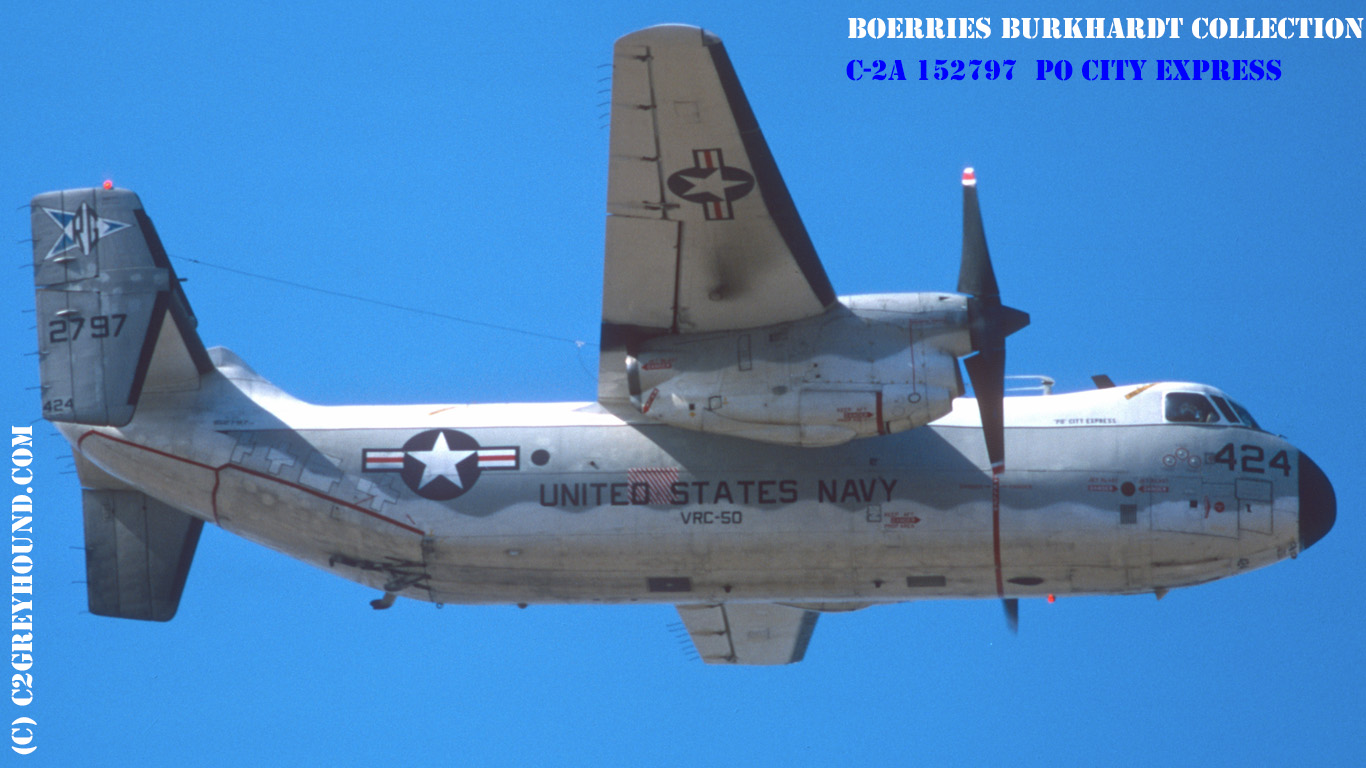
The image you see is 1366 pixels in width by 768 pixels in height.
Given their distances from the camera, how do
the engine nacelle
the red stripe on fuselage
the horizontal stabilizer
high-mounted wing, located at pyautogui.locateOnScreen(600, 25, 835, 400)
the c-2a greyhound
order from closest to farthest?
high-mounted wing, located at pyautogui.locateOnScreen(600, 25, 835, 400) < the engine nacelle < the c-2a greyhound < the red stripe on fuselage < the horizontal stabilizer

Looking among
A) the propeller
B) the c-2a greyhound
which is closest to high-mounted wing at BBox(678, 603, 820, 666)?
the c-2a greyhound

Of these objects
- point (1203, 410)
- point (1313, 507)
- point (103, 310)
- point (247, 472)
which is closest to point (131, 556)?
point (247, 472)

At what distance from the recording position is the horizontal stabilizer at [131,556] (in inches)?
979

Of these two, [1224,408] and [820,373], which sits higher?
[820,373]

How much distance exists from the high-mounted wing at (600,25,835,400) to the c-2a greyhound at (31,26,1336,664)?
1.8 inches

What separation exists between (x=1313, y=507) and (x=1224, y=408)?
1.65 m

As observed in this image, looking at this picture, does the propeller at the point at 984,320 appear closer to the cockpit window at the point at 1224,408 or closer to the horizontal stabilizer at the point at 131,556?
the cockpit window at the point at 1224,408

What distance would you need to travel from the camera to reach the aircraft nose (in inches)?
897

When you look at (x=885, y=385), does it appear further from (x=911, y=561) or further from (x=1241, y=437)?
(x=1241, y=437)

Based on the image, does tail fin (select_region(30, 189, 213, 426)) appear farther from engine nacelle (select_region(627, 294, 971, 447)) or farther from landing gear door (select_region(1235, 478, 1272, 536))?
landing gear door (select_region(1235, 478, 1272, 536))

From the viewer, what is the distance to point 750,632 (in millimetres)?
27562

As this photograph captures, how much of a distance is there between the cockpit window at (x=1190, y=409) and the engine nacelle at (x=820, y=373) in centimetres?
313

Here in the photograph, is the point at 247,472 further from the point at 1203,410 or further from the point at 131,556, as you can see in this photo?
the point at 1203,410

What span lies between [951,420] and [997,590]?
7.42ft
